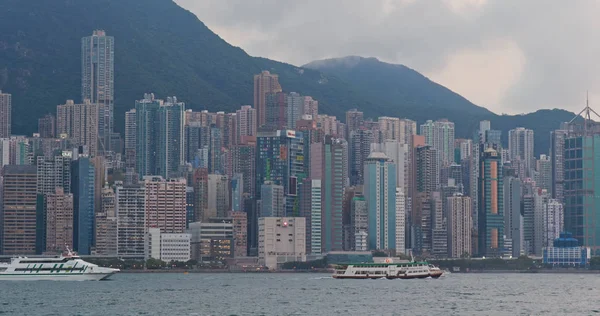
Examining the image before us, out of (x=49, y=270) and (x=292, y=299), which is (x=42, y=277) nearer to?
(x=49, y=270)

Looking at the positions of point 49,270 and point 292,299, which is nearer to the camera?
point 292,299

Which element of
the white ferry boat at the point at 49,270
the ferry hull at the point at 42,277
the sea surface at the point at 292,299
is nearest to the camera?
the sea surface at the point at 292,299

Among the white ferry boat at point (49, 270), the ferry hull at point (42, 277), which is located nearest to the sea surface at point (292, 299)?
the ferry hull at point (42, 277)

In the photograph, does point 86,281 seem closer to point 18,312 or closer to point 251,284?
point 251,284

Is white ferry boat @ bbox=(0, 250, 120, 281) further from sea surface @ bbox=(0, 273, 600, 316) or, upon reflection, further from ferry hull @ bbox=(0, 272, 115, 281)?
sea surface @ bbox=(0, 273, 600, 316)

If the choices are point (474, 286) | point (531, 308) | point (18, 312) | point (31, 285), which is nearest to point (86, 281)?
point (31, 285)

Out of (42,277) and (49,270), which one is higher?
(49,270)

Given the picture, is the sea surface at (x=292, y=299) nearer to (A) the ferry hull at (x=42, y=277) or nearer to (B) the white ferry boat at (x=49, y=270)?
(A) the ferry hull at (x=42, y=277)

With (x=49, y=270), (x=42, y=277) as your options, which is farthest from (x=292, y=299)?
(x=42, y=277)
